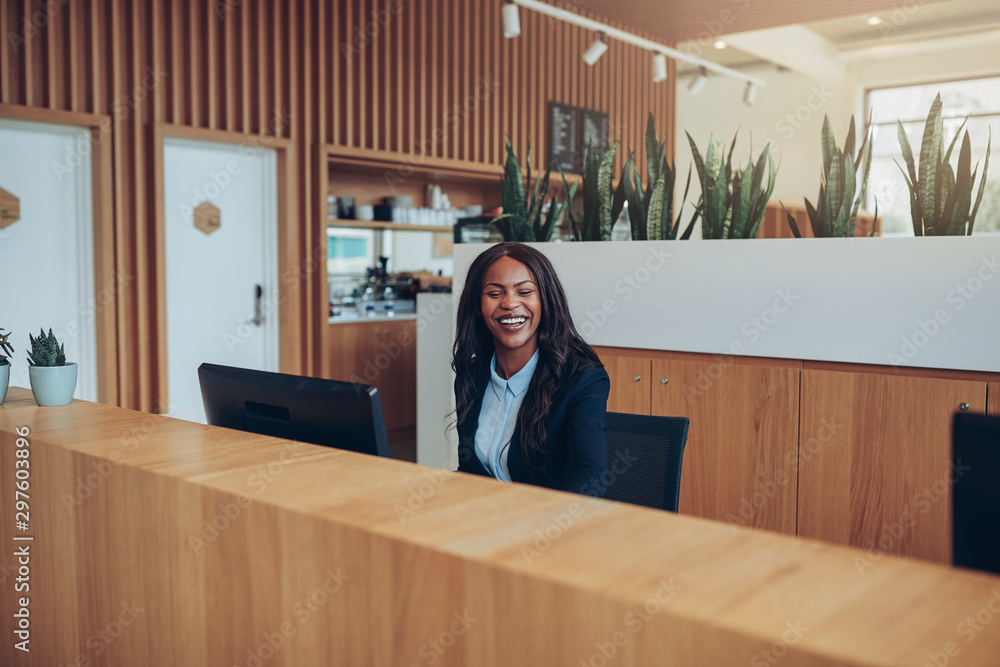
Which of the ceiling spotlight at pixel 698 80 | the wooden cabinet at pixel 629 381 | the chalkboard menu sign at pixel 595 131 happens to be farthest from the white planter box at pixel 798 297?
the ceiling spotlight at pixel 698 80

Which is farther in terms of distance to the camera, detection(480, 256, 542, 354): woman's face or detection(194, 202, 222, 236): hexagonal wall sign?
detection(194, 202, 222, 236): hexagonal wall sign

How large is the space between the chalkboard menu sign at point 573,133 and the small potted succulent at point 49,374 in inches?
205

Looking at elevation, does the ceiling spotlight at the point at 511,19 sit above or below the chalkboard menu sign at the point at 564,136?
above

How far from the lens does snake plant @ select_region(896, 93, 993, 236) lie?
A: 260 centimetres

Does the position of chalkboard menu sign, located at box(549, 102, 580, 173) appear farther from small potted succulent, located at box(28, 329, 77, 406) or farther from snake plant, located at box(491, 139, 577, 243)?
small potted succulent, located at box(28, 329, 77, 406)

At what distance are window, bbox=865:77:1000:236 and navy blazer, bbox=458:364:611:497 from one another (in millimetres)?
7882

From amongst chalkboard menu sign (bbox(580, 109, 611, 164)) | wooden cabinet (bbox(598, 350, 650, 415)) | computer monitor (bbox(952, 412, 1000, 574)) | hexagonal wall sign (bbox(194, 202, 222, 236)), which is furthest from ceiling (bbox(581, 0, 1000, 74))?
computer monitor (bbox(952, 412, 1000, 574))

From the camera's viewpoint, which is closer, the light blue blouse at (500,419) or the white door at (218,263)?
the light blue blouse at (500,419)

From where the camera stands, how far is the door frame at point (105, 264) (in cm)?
417

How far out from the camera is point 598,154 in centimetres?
700

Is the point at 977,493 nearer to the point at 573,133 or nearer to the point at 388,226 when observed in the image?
the point at 388,226

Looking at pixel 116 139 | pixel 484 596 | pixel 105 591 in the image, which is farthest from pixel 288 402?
pixel 116 139

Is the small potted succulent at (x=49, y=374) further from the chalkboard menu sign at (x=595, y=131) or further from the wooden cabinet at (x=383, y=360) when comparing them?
the chalkboard menu sign at (x=595, y=131)

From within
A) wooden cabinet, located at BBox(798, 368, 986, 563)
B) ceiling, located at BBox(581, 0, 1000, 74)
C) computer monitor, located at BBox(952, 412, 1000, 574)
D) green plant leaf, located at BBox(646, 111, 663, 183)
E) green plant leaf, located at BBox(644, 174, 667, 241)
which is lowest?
wooden cabinet, located at BBox(798, 368, 986, 563)
